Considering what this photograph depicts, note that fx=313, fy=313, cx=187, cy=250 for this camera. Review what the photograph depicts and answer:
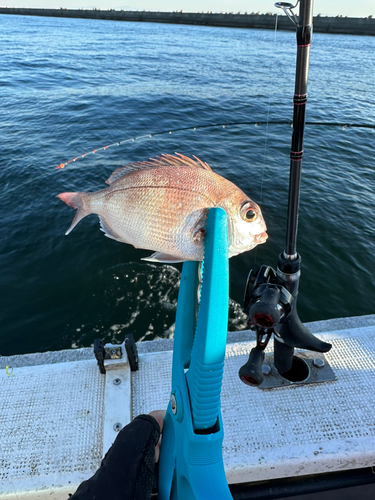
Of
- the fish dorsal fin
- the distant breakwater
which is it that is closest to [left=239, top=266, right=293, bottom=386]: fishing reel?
the fish dorsal fin

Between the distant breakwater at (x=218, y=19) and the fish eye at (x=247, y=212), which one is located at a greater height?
the distant breakwater at (x=218, y=19)

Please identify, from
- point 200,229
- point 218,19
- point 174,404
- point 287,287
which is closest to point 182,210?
point 200,229

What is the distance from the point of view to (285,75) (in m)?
22.1

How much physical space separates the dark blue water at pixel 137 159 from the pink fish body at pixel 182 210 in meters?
3.75

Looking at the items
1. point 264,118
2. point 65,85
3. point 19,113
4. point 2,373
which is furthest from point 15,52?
Result: point 2,373

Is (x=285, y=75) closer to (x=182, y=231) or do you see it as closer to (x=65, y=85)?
(x=65, y=85)

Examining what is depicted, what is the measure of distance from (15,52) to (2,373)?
34.8m

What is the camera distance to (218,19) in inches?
2685

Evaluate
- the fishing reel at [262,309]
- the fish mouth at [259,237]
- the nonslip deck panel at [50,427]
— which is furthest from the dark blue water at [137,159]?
the fish mouth at [259,237]

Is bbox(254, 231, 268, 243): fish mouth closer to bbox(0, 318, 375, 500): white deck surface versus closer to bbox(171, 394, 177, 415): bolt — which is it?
bbox(171, 394, 177, 415): bolt

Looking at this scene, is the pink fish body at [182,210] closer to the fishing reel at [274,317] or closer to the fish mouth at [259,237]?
the fish mouth at [259,237]

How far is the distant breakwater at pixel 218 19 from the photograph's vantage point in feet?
182

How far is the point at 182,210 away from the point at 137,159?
9.40m

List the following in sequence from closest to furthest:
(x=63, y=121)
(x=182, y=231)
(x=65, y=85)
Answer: (x=182, y=231) < (x=63, y=121) < (x=65, y=85)
